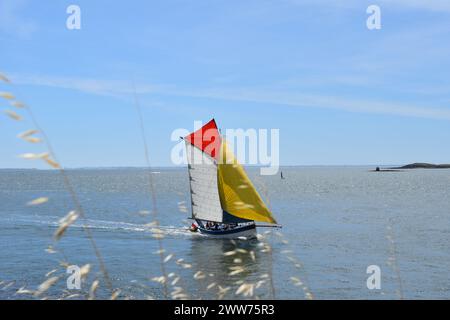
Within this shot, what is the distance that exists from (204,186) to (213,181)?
5.37 ft

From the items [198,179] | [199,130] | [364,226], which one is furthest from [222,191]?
[364,226]

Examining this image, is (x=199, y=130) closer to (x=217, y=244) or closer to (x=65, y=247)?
(x=217, y=244)

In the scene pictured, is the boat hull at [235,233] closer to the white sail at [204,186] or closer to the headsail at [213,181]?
the headsail at [213,181]

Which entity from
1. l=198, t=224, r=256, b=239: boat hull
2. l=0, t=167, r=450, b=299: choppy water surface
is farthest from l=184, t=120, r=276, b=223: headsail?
l=0, t=167, r=450, b=299: choppy water surface

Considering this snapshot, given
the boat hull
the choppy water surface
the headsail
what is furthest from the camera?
the boat hull

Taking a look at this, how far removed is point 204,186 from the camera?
5797 centimetres

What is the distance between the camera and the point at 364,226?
73.4 m

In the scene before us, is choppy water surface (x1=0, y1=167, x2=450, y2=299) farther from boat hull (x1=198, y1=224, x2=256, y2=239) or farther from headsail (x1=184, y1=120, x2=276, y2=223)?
headsail (x1=184, y1=120, x2=276, y2=223)

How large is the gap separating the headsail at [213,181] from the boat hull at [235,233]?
3.82 ft

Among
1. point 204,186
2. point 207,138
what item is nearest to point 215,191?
point 204,186

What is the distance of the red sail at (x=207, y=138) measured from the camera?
5853cm

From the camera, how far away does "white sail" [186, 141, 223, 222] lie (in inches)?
2242

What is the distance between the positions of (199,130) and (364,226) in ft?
104
